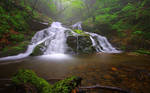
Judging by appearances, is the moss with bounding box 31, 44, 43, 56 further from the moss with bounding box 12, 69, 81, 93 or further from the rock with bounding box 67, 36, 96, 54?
the moss with bounding box 12, 69, 81, 93

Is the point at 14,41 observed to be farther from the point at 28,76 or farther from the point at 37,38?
the point at 28,76

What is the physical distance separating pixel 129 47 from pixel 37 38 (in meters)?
11.6

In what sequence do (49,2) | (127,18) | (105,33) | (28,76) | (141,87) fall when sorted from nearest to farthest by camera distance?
(28,76), (141,87), (127,18), (105,33), (49,2)

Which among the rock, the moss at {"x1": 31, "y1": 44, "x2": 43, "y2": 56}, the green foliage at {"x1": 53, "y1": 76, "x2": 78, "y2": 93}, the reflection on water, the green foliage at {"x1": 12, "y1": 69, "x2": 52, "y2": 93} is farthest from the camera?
the rock

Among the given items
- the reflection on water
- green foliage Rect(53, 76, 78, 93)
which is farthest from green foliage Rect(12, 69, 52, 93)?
the reflection on water

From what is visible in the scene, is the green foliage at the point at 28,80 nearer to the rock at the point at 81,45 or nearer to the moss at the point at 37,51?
the moss at the point at 37,51

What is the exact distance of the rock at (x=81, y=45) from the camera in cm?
845

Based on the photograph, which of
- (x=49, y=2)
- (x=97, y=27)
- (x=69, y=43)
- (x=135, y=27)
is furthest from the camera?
(x=49, y=2)

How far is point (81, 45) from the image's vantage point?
876cm

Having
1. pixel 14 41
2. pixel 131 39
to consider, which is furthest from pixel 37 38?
pixel 131 39

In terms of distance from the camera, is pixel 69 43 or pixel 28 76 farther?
pixel 69 43

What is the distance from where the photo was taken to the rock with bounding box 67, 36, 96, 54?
27.7 feet

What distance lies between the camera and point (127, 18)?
39.2 feet

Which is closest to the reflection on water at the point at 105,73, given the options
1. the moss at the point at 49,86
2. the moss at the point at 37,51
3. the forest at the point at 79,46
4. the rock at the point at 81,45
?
the forest at the point at 79,46
